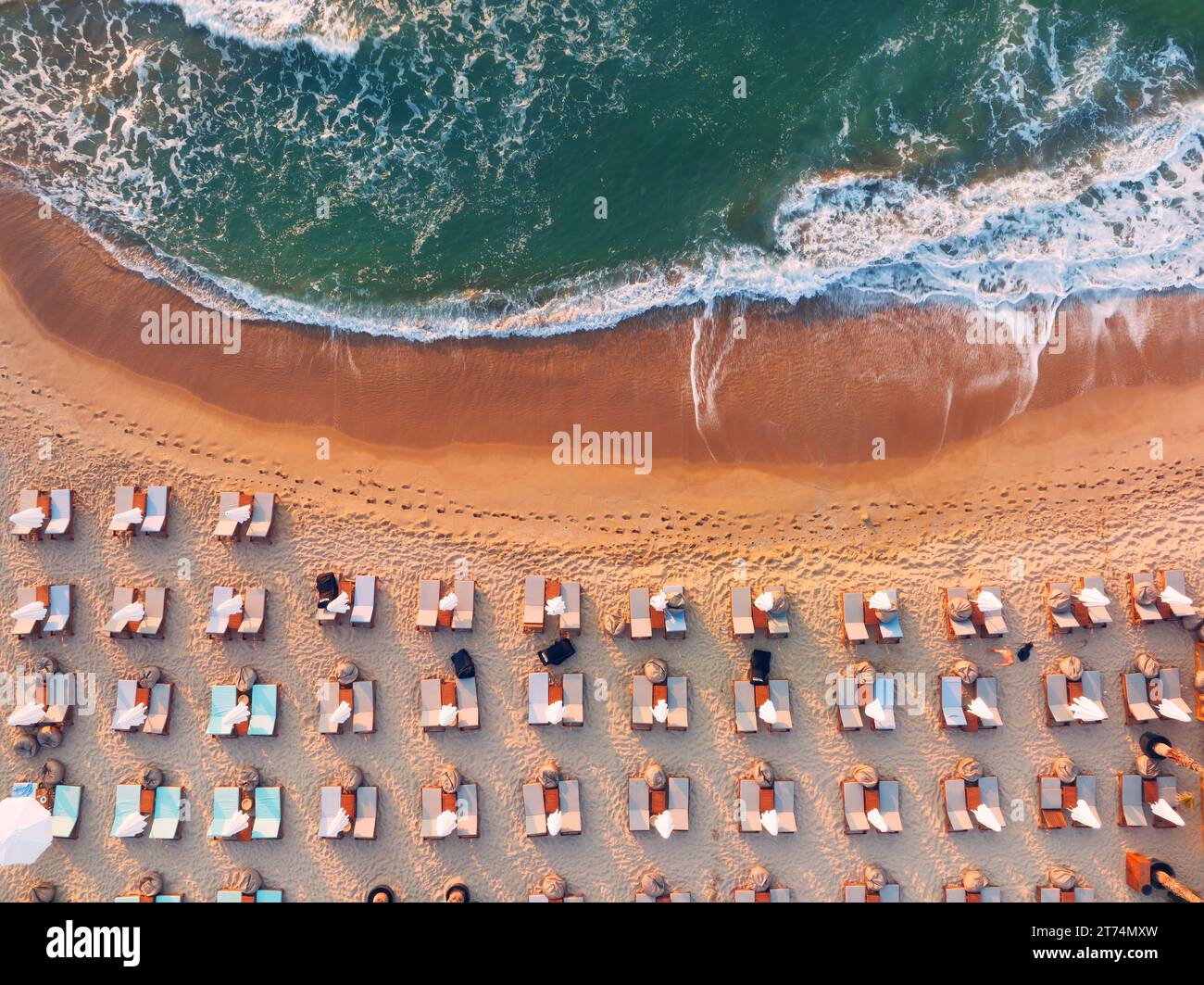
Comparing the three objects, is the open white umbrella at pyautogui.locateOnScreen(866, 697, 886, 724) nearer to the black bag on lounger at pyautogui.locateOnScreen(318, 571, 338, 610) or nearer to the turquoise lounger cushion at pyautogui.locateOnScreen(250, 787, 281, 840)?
the black bag on lounger at pyautogui.locateOnScreen(318, 571, 338, 610)

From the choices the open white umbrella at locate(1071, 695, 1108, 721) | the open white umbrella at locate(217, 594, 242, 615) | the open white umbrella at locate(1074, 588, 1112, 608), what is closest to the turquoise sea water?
the open white umbrella at locate(217, 594, 242, 615)

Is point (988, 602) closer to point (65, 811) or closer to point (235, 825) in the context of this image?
point (235, 825)

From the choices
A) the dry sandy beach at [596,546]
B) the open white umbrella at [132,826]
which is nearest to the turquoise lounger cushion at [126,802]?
A: the open white umbrella at [132,826]

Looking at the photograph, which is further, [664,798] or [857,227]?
[857,227]

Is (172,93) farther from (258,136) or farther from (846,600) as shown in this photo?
(846,600)

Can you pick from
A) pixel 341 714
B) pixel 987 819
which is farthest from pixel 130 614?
pixel 987 819
